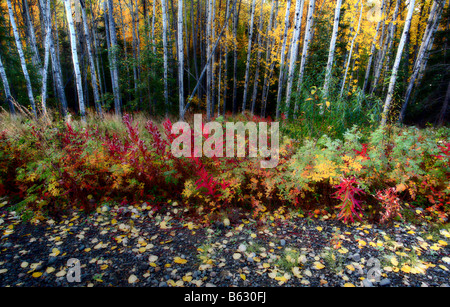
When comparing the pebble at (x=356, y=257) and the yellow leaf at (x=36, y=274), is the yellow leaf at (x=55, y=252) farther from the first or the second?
the pebble at (x=356, y=257)

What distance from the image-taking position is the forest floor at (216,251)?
1898mm

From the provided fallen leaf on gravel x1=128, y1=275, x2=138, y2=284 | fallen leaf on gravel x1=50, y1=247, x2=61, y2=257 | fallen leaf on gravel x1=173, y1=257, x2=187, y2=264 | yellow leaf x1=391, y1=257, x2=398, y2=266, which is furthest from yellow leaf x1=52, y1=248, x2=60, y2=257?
yellow leaf x1=391, y1=257, x2=398, y2=266

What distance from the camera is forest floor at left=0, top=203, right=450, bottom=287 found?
1898mm

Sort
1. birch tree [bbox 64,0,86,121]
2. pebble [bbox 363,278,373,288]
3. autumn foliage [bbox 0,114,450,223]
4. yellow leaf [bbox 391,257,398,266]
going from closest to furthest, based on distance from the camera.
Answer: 1. pebble [bbox 363,278,373,288]
2. yellow leaf [bbox 391,257,398,266]
3. autumn foliage [bbox 0,114,450,223]
4. birch tree [bbox 64,0,86,121]

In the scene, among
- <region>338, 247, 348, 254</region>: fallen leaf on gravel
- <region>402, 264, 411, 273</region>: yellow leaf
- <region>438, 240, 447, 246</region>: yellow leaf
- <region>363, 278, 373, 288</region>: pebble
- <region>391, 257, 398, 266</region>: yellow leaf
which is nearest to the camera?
<region>363, 278, 373, 288</region>: pebble

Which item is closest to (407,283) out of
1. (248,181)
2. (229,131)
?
(248,181)

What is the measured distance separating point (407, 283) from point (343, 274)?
529 millimetres

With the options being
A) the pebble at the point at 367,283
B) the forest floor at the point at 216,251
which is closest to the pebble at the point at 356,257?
the forest floor at the point at 216,251

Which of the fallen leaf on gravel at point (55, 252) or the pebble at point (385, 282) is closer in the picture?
the pebble at point (385, 282)

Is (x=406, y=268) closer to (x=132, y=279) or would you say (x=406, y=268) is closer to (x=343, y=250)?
(x=343, y=250)

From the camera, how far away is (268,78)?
13008 millimetres

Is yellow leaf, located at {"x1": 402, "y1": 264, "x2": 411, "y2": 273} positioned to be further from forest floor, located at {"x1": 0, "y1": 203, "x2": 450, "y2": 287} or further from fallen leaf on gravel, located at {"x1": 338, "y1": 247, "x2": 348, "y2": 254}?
fallen leaf on gravel, located at {"x1": 338, "y1": 247, "x2": 348, "y2": 254}

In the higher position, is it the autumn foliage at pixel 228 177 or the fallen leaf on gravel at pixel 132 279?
the autumn foliage at pixel 228 177

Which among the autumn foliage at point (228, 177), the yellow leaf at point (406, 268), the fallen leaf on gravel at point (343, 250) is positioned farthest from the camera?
the autumn foliage at point (228, 177)
